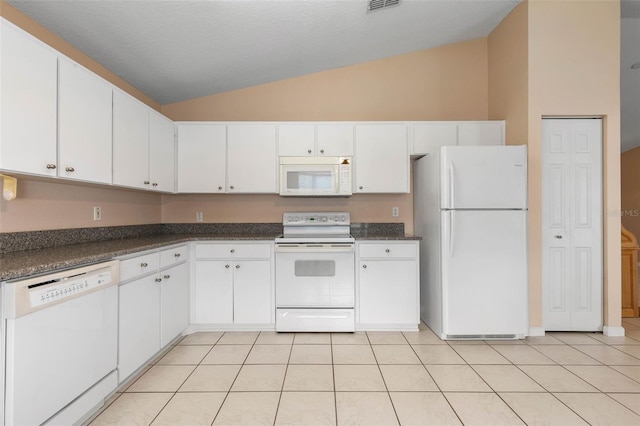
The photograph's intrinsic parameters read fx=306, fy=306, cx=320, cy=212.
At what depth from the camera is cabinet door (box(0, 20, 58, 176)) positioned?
1.54m

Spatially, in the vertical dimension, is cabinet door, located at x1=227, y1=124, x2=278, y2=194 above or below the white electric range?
above

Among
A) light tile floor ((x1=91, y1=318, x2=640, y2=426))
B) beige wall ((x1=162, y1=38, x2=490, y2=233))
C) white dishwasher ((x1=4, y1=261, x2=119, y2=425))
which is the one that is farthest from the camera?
beige wall ((x1=162, y1=38, x2=490, y2=233))

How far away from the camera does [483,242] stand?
2.79 metres

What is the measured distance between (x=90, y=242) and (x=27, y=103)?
1257mm

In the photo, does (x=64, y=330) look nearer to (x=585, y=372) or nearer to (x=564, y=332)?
(x=585, y=372)

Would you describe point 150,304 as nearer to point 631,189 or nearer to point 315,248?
point 315,248

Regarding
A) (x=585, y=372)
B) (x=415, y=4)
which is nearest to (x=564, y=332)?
(x=585, y=372)

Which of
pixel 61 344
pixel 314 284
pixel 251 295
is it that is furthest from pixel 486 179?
pixel 61 344

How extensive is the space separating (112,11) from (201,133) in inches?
52.7

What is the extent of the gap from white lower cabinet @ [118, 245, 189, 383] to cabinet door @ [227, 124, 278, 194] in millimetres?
954

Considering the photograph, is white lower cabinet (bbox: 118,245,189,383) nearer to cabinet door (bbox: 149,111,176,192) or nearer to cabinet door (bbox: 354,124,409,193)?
cabinet door (bbox: 149,111,176,192)

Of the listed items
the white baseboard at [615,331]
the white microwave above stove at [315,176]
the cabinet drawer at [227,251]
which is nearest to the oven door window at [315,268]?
the cabinet drawer at [227,251]

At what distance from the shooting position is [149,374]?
2268 millimetres

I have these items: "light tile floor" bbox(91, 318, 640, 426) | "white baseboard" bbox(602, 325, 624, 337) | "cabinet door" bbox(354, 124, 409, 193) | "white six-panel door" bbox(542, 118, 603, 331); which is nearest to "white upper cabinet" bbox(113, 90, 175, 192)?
"light tile floor" bbox(91, 318, 640, 426)
